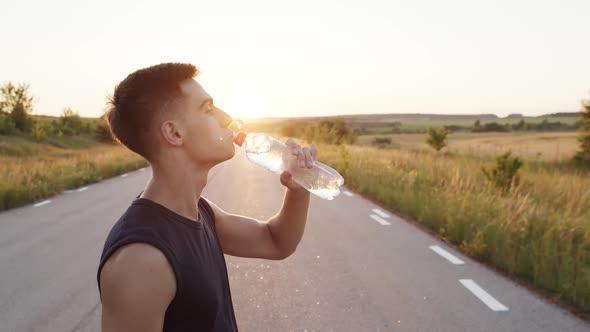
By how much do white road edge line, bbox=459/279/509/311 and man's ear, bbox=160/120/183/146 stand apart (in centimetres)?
396

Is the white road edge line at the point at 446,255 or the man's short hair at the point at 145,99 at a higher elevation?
the man's short hair at the point at 145,99

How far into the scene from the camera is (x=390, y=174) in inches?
592

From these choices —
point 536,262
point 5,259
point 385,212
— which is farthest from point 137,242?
point 385,212

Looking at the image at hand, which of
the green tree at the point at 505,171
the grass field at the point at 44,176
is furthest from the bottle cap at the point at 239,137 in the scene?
the green tree at the point at 505,171

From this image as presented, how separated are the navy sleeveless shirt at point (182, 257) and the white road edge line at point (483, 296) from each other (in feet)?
12.3

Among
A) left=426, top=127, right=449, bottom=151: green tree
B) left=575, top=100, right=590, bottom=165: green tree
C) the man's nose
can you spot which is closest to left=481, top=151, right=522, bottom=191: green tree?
the man's nose

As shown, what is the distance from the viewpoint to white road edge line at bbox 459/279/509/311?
4.87 metres

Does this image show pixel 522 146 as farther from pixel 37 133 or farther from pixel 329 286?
pixel 37 133

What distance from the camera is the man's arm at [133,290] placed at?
1424 millimetres

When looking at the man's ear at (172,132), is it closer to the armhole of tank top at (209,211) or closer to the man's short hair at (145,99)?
the man's short hair at (145,99)

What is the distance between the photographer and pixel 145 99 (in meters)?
1.85

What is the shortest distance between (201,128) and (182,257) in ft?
1.65

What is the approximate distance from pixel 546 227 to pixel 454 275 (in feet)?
6.35

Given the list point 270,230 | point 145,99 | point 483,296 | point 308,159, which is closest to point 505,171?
point 483,296
